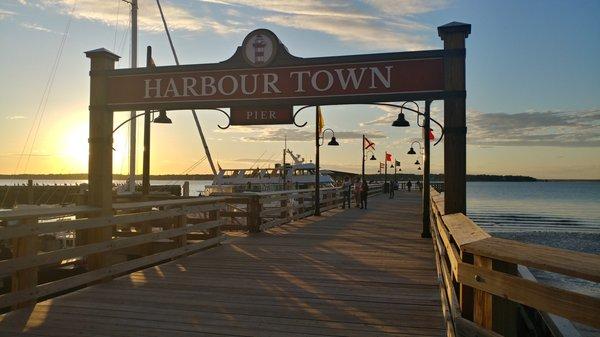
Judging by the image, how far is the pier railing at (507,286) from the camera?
8.28 ft

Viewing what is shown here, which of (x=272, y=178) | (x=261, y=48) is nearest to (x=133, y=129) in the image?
(x=261, y=48)

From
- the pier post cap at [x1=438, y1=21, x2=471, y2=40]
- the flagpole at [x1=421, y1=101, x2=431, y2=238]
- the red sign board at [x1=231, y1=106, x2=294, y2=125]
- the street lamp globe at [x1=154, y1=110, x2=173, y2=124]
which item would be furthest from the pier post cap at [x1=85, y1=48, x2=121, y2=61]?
the flagpole at [x1=421, y1=101, x2=431, y2=238]

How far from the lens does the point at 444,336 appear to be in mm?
4789

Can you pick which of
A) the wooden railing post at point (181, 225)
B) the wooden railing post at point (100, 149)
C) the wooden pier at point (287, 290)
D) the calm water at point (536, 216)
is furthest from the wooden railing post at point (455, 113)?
the calm water at point (536, 216)

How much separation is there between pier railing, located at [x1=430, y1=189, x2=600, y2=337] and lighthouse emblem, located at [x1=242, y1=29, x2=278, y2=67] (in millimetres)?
4212

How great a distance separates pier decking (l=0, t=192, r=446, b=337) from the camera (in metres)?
5.07

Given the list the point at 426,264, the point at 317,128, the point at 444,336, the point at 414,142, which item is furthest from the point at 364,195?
the point at 444,336

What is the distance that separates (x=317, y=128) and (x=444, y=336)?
589 inches

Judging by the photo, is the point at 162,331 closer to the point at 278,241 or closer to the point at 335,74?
the point at 335,74

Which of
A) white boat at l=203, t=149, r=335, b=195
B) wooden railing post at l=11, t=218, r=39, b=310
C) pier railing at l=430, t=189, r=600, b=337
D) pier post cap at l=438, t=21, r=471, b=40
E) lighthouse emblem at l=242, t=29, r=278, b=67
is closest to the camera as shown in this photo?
pier railing at l=430, t=189, r=600, b=337

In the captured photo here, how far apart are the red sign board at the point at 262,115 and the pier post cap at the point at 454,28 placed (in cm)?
232

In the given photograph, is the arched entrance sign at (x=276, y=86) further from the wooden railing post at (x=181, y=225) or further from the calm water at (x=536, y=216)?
the calm water at (x=536, y=216)

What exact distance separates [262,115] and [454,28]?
292 cm

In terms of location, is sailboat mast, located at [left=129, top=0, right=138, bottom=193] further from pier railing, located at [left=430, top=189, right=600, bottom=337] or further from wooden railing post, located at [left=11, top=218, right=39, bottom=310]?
pier railing, located at [left=430, top=189, right=600, bottom=337]
